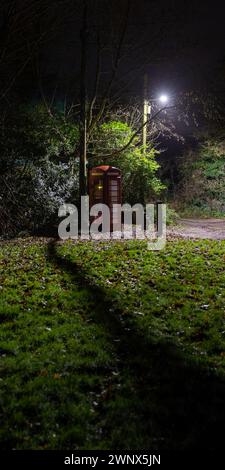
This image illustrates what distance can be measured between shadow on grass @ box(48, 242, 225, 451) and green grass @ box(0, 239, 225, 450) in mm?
11

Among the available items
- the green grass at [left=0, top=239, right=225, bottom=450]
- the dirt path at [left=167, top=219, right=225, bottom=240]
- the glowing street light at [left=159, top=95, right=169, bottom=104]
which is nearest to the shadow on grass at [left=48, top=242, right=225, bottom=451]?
the green grass at [left=0, top=239, right=225, bottom=450]

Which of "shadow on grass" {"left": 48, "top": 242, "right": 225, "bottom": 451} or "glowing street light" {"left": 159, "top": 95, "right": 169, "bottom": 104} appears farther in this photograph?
"glowing street light" {"left": 159, "top": 95, "right": 169, "bottom": 104}

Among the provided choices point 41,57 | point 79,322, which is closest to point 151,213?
point 41,57

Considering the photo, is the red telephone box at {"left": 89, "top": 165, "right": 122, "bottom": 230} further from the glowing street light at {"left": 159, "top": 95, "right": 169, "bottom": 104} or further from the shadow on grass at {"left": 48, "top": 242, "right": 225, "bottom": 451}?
the shadow on grass at {"left": 48, "top": 242, "right": 225, "bottom": 451}

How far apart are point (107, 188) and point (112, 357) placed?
38.3 ft

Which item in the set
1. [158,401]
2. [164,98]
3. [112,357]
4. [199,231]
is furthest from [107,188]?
[158,401]

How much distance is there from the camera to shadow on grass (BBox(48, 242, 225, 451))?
3678 mm

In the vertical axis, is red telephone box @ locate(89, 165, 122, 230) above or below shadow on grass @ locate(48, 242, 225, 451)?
above

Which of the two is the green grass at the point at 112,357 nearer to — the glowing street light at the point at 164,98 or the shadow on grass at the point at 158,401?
the shadow on grass at the point at 158,401

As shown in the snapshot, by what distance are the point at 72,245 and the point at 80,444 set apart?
9.74 m

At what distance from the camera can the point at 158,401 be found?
429 centimetres

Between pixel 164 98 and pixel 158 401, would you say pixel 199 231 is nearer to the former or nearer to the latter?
pixel 164 98

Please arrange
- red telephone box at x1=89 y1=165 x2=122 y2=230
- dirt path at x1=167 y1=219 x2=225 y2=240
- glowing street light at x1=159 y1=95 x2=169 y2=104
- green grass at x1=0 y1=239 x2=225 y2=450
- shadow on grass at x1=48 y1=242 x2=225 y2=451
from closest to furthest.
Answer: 1. shadow on grass at x1=48 y1=242 x2=225 y2=451
2. green grass at x1=0 y1=239 x2=225 y2=450
3. red telephone box at x1=89 y1=165 x2=122 y2=230
4. dirt path at x1=167 y1=219 x2=225 y2=240
5. glowing street light at x1=159 y1=95 x2=169 y2=104
